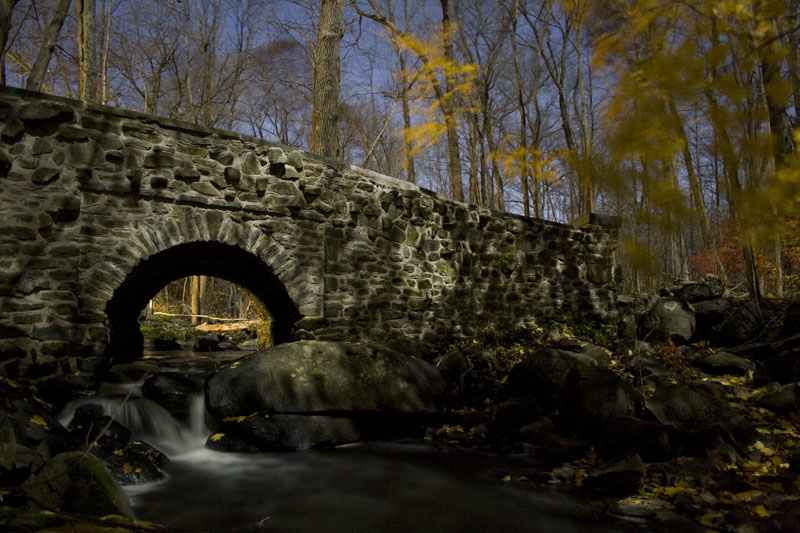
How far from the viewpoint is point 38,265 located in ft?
18.4

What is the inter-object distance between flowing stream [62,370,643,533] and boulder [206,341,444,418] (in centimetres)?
52

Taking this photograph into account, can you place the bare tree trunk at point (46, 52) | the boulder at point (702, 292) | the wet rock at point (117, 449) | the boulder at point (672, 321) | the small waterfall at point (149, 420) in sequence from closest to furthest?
the wet rock at point (117, 449) < the small waterfall at point (149, 420) < the bare tree trunk at point (46, 52) < the boulder at point (672, 321) < the boulder at point (702, 292)

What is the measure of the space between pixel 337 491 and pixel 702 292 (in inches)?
422

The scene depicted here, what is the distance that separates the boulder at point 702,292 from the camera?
11.5 meters

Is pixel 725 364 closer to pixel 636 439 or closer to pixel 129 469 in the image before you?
pixel 636 439

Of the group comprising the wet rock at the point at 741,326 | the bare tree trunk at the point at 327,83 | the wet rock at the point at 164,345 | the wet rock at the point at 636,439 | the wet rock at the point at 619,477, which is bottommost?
the wet rock at the point at 619,477

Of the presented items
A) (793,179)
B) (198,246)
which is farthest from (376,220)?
(793,179)

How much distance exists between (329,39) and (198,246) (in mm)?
5725

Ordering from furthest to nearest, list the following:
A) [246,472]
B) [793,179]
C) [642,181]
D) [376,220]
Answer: [376,220]
[642,181]
[246,472]
[793,179]

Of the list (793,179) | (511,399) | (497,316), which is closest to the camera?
(793,179)

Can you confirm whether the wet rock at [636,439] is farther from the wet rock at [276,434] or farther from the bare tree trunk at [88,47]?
the bare tree trunk at [88,47]

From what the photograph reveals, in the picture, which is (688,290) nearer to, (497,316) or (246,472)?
(497,316)

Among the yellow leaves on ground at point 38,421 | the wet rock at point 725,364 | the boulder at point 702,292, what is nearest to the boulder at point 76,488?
the yellow leaves on ground at point 38,421

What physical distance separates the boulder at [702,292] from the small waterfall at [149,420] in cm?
1098
